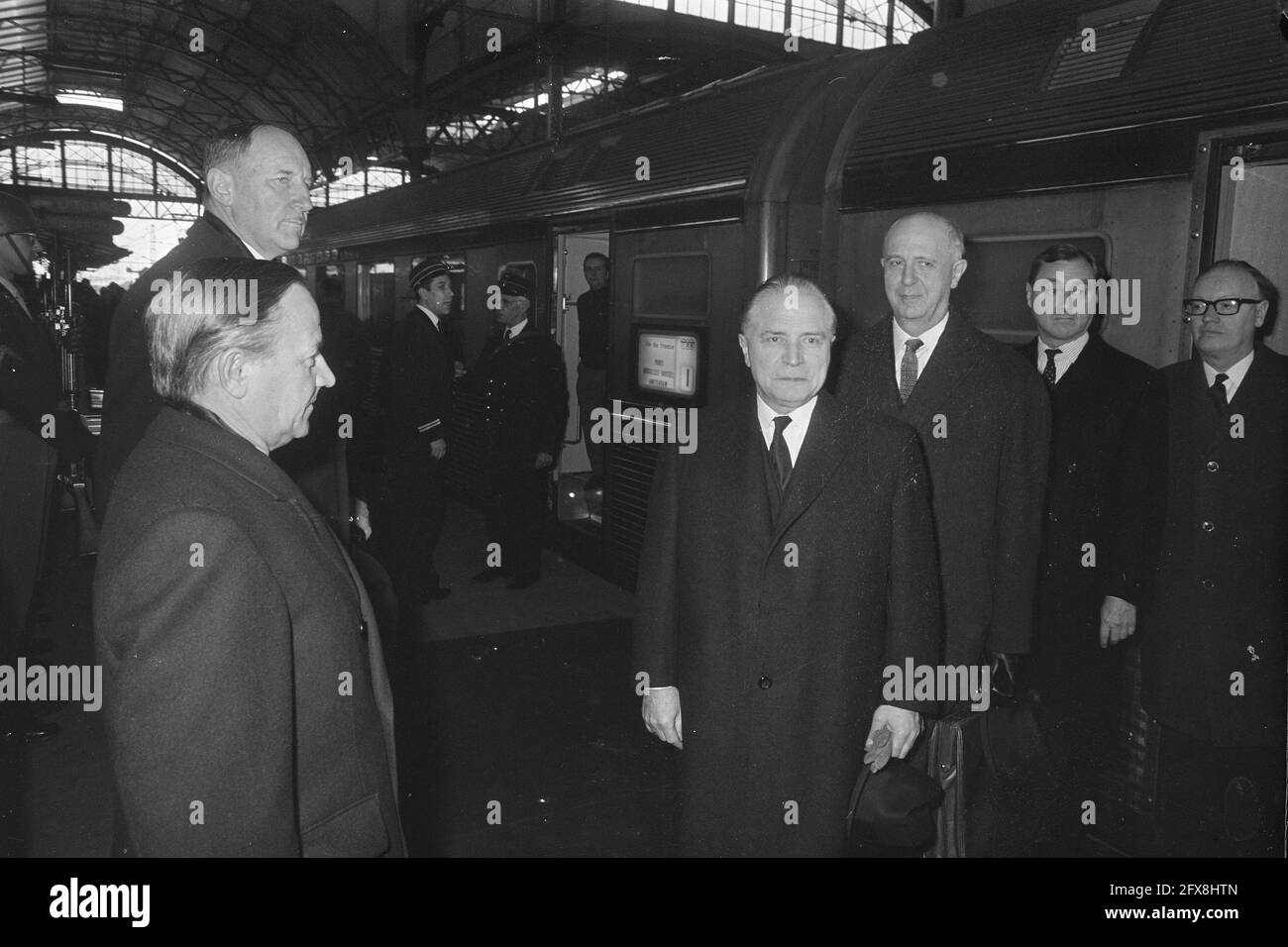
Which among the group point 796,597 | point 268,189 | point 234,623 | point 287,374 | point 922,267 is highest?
point 268,189

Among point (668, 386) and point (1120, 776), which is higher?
point (668, 386)

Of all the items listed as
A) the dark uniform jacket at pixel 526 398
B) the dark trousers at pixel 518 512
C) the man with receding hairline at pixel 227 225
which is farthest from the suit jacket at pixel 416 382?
the man with receding hairline at pixel 227 225

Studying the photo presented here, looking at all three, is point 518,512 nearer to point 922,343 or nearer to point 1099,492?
point 922,343

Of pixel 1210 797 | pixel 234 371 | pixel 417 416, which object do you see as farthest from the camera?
pixel 417 416

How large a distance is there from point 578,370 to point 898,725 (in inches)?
210

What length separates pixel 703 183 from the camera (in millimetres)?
4762

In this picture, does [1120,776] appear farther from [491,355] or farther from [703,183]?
[491,355]

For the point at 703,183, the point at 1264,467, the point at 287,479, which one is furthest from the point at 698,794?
the point at 703,183

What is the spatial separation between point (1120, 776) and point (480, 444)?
221 inches

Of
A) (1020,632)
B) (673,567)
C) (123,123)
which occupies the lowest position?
(1020,632)

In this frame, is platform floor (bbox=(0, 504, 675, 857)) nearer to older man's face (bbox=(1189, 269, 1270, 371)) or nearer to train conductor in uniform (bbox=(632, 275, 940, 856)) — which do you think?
train conductor in uniform (bbox=(632, 275, 940, 856))

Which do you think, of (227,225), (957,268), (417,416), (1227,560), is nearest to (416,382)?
(417,416)

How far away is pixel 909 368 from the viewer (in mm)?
2785

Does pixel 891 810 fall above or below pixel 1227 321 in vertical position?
→ below
